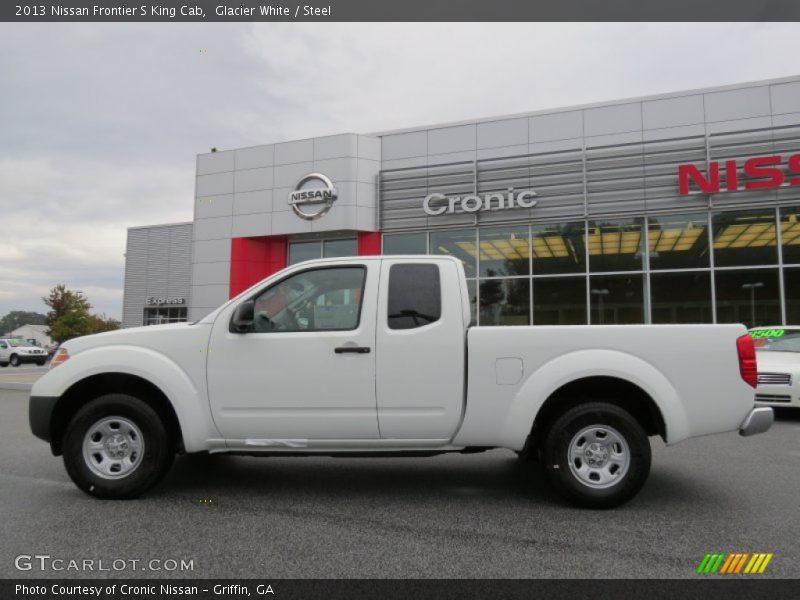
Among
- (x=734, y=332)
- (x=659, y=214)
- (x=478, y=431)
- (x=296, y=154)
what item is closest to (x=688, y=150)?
(x=659, y=214)

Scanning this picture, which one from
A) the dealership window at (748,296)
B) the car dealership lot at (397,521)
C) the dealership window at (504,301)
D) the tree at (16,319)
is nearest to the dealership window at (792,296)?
the dealership window at (748,296)

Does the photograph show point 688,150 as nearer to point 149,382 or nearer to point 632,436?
point 632,436

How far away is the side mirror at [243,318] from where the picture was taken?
14.8 ft

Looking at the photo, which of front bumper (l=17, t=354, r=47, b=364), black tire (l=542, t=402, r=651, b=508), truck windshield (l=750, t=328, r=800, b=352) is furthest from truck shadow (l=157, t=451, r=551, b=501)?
front bumper (l=17, t=354, r=47, b=364)

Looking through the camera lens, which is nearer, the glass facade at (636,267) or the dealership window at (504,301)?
the glass facade at (636,267)

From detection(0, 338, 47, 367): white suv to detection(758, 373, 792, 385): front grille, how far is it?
3517cm

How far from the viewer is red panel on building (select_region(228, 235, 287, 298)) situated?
20297mm

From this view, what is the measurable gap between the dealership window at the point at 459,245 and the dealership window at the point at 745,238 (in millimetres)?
6651

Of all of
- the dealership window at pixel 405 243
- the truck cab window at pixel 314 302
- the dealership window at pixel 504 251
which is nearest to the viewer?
the truck cab window at pixel 314 302

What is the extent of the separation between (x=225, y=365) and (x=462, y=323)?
190 centimetres

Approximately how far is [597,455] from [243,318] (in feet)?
9.49

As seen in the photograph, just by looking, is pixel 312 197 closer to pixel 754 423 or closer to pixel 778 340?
pixel 778 340

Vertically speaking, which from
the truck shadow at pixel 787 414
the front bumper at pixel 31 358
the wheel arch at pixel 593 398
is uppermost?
the wheel arch at pixel 593 398

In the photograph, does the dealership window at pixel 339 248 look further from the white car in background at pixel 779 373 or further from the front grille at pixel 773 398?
the front grille at pixel 773 398
